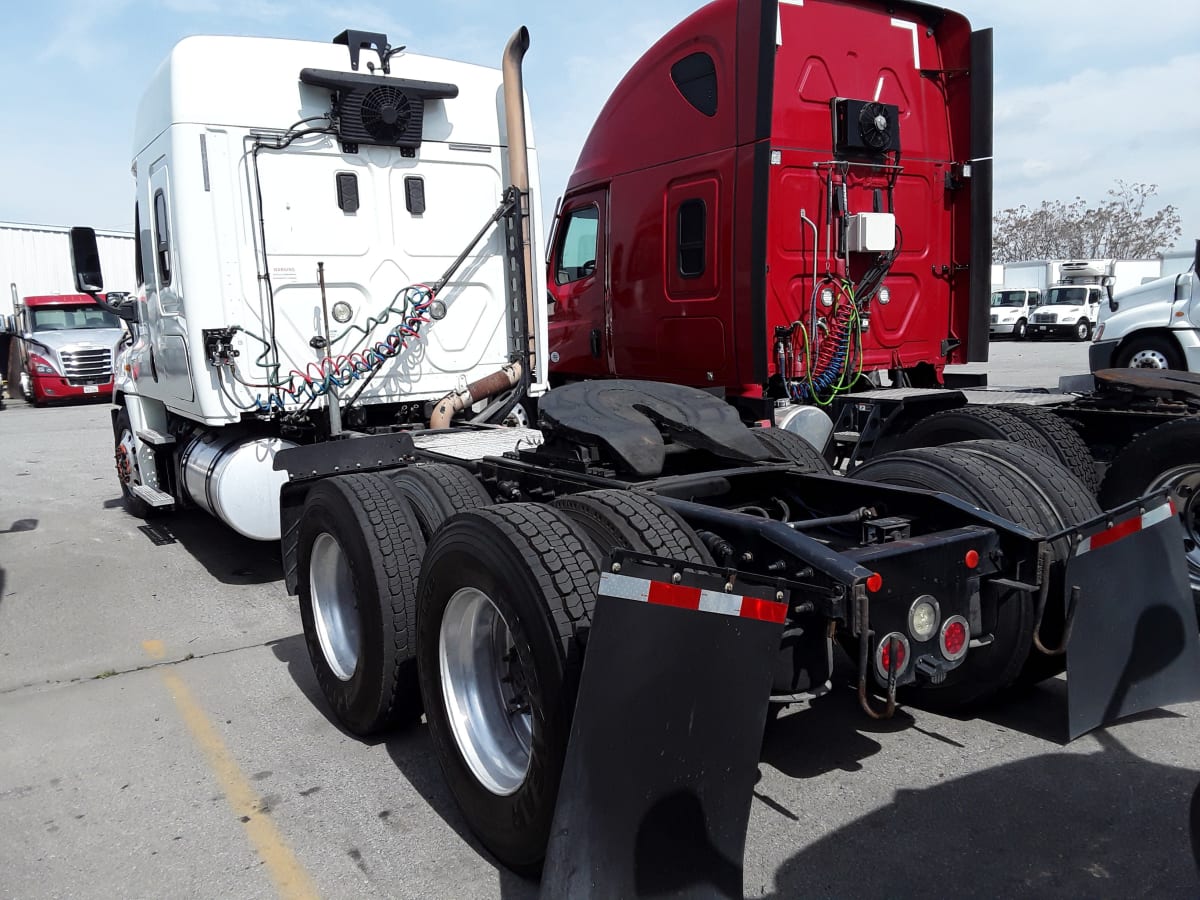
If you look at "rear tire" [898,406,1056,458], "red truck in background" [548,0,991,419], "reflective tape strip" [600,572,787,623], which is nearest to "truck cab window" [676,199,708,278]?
"red truck in background" [548,0,991,419]

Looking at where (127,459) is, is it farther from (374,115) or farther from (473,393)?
(374,115)

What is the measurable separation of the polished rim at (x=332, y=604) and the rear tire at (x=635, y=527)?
4.90 feet

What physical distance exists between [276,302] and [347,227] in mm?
681

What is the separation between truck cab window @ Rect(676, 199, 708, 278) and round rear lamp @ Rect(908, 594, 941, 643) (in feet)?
15.9

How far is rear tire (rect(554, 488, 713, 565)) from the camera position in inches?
114

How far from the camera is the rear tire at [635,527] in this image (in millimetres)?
2904

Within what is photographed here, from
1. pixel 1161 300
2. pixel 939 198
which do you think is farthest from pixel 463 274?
pixel 1161 300

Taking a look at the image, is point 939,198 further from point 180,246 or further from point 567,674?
point 567,674

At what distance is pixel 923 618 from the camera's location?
8.91 feet

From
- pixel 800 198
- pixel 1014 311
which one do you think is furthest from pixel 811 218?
pixel 1014 311

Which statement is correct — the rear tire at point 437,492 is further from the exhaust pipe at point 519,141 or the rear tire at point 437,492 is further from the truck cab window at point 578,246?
the truck cab window at point 578,246

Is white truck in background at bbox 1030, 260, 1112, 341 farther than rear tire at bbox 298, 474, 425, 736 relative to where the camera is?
Yes

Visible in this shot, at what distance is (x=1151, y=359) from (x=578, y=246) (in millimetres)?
7802

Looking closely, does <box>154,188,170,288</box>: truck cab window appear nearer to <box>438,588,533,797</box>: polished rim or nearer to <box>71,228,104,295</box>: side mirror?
<box>71,228,104,295</box>: side mirror
